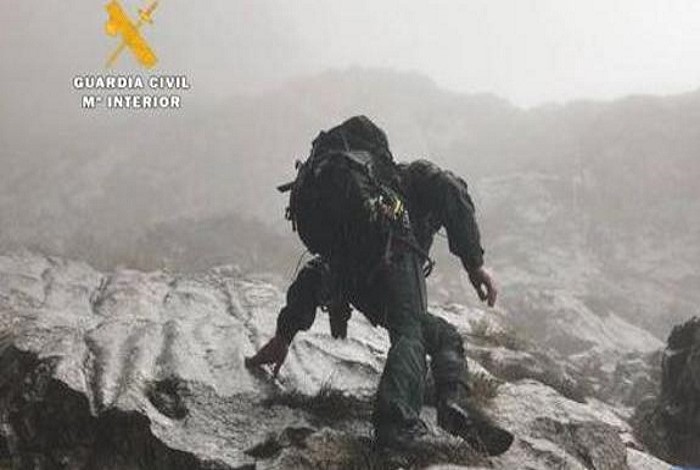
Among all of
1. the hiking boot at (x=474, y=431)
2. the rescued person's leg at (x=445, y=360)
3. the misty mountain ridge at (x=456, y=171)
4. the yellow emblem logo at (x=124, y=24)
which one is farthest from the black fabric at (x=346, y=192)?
the misty mountain ridge at (x=456, y=171)

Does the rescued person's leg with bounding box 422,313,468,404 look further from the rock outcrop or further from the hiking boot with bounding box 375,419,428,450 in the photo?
the rock outcrop

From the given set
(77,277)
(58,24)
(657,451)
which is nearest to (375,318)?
(657,451)

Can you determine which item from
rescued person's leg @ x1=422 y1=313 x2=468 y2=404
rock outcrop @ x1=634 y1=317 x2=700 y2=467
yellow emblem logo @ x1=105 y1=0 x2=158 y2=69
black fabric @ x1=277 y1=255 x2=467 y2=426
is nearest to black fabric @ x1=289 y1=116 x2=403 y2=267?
black fabric @ x1=277 y1=255 x2=467 y2=426

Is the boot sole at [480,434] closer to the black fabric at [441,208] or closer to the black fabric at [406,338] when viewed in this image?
the black fabric at [406,338]

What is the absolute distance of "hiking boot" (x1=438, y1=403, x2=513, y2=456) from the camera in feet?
18.0

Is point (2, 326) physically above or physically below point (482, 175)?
below

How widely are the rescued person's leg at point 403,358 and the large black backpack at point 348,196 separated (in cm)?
27

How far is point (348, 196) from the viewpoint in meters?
5.90

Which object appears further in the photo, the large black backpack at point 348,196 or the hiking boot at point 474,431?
the large black backpack at point 348,196

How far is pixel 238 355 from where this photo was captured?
761 centimetres

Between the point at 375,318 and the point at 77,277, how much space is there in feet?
32.0

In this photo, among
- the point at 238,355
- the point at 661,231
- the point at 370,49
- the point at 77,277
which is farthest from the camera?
the point at 370,49

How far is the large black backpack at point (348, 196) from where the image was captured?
5.88 meters

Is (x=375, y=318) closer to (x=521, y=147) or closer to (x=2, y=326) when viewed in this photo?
(x=2, y=326)
